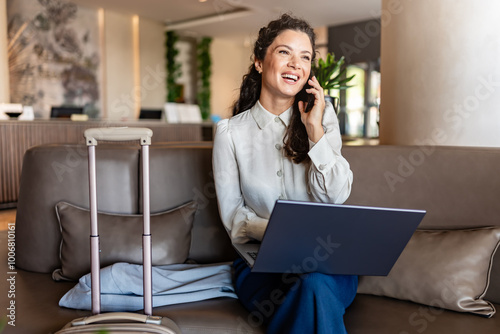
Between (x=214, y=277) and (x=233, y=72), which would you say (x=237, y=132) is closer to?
(x=214, y=277)

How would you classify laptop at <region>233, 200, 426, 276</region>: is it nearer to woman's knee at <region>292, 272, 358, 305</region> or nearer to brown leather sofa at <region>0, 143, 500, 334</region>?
woman's knee at <region>292, 272, 358, 305</region>

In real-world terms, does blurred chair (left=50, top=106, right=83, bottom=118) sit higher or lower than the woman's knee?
higher

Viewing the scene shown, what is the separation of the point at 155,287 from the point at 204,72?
9976mm

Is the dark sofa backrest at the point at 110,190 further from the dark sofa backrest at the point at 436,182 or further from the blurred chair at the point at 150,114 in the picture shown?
the blurred chair at the point at 150,114

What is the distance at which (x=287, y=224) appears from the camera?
1.10 meters

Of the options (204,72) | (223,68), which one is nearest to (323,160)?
(204,72)

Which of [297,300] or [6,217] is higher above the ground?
[297,300]

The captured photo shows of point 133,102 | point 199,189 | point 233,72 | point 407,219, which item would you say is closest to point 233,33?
point 233,72

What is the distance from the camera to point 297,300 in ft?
4.15

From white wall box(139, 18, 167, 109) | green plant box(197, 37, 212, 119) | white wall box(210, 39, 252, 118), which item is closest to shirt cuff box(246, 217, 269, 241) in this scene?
white wall box(139, 18, 167, 109)

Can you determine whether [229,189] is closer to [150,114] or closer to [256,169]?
[256,169]

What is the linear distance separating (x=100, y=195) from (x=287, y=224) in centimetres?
101

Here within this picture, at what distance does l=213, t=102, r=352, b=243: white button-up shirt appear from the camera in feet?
5.10

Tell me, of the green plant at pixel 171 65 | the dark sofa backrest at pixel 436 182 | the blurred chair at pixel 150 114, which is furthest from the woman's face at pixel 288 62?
the green plant at pixel 171 65
